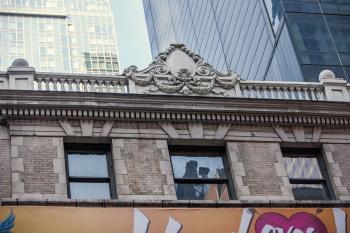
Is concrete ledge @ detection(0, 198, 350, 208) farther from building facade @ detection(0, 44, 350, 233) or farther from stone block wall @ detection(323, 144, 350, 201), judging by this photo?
stone block wall @ detection(323, 144, 350, 201)

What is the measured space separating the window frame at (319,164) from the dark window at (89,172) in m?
5.21

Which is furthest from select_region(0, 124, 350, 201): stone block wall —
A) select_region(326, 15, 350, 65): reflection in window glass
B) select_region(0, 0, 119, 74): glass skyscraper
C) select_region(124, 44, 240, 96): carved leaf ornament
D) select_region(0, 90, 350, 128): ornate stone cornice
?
select_region(0, 0, 119, 74): glass skyscraper

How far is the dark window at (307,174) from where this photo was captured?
72.3 ft

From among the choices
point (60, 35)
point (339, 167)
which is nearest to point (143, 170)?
point (339, 167)

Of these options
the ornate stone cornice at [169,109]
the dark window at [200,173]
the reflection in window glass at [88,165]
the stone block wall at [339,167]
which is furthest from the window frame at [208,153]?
the stone block wall at [339,167]

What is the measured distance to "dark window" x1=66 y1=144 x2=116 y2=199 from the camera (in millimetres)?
20281

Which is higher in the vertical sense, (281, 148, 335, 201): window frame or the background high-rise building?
the background high-rise building

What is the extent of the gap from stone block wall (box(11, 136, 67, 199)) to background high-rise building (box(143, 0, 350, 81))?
702 inches

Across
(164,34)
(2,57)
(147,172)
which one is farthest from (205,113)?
(2,57)

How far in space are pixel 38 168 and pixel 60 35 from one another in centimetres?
11374

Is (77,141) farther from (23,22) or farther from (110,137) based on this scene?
(23,22)

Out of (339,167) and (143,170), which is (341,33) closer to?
(339,167)

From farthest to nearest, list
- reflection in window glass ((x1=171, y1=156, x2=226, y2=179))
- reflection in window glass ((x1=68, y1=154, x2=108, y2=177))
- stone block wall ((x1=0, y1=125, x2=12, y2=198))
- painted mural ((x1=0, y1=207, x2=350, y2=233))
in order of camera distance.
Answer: reflection in window glass ((x1=171, y1=156, x2=226, y2=179))
reflection in window glass ((x1=68, y1=154, x2=108, y2=177))
stone block wall ((x1=0, y1=125, x2=12, y2=198))
painted mural ((x1=0, y1=207, x2=350, y2=233))

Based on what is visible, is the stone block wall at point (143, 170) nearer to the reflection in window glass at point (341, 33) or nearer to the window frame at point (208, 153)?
the window frame at point (208, 153)
